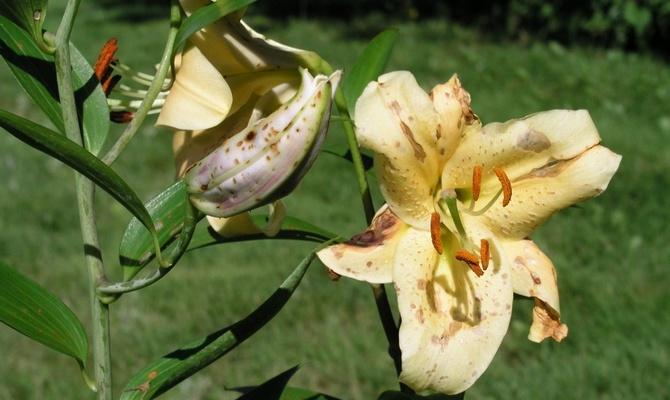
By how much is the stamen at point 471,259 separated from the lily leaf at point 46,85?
24 cm

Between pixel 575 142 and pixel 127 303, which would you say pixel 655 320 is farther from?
pixel 575 142

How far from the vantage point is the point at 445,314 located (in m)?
0.61

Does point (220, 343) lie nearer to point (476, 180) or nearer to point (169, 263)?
point (169, 263)

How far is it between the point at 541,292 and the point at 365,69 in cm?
24

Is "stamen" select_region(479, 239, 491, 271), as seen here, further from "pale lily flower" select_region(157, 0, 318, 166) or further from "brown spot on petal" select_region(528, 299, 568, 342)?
"pale lily flower" select_region(157, 0, 318, 166)

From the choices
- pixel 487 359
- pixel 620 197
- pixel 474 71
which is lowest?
pixel 474 71

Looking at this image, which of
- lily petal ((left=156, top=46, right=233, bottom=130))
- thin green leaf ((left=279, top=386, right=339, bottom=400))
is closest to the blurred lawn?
thin green leaf ((left=279, top=386, right=339, bottom=400))

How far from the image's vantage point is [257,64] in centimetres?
62

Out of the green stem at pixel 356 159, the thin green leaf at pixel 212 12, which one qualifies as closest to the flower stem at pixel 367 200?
the green stem at pixel 356 159

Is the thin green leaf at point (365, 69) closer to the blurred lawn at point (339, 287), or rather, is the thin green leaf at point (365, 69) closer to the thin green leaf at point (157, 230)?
the thin green leaf at point (157, 230)

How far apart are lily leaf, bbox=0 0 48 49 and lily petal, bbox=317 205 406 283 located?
0.22 m

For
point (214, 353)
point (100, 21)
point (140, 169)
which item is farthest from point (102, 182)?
point (100, 21)

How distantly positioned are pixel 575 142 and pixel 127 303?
171 centimetres

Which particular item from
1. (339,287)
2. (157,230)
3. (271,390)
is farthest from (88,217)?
(339,287)
